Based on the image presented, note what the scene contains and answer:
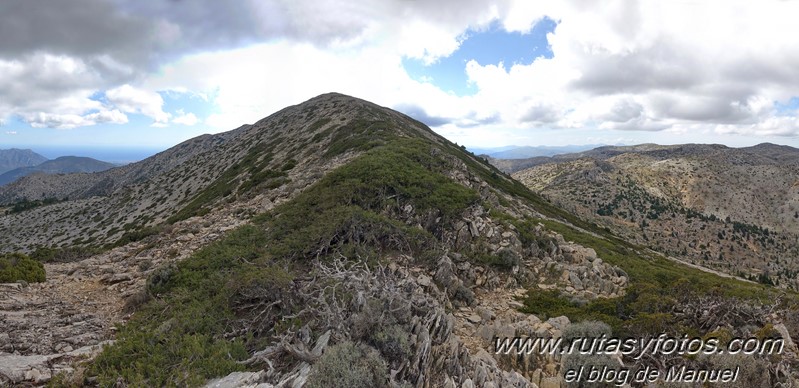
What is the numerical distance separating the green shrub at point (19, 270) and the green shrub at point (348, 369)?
13.7 metres

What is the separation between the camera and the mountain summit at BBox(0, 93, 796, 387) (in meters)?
7.25

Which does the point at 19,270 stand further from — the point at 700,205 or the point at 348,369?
the point at 700,205

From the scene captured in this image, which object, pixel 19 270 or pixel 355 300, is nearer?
pixel 355 300

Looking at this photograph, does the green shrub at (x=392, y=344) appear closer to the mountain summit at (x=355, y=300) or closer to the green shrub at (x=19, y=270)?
the mountain summit at (x=355, y=300)

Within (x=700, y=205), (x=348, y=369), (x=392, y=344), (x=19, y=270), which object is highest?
(x=19, y=270)

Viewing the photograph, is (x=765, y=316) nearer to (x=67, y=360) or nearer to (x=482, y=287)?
(x=482, y=287)

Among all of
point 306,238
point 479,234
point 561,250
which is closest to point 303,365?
point 306,238

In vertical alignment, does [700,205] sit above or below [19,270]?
below

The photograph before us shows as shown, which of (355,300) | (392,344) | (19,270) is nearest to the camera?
(392,344)

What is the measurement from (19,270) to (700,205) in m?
194

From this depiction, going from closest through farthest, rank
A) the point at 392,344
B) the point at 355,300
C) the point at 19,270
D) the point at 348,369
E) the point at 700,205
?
1. the point at 348,369
2. the point at 392,344
3. the point at 355,300
4. the point at 19,270
5. the point at 700,205

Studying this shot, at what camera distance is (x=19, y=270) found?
13.0 m

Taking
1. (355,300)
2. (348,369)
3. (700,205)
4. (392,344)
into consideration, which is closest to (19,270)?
(355,300)

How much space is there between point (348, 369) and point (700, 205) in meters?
190
